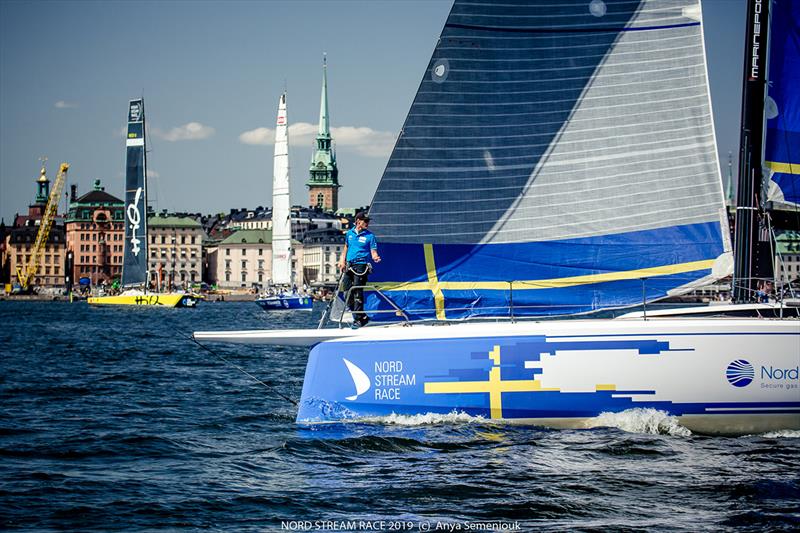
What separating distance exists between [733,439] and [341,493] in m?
4.45

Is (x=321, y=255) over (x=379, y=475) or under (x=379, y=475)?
over

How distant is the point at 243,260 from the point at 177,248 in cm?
1096

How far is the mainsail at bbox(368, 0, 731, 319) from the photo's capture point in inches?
465

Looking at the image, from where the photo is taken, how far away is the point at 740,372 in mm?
10469

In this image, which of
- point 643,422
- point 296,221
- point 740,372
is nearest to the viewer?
point 740,372

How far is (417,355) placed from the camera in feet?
35.8

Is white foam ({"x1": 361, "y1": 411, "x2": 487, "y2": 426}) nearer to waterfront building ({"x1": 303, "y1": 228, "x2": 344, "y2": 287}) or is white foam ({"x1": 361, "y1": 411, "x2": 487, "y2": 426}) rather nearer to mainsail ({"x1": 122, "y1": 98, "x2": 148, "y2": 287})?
mainsail ({"x1": 122, "y1": 98, "x2": 148, "y2": 287})

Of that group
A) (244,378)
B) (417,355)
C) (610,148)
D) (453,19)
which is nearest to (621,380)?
(417,355)

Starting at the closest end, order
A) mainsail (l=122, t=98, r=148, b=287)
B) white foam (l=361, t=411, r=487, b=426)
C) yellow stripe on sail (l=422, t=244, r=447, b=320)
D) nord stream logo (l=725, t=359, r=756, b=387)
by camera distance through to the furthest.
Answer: nord stream logo (l=725, t=359, r=756, b=387) → white foam (l=361, t=411, r=487, b=426) → yellow stripe on sail (l=422, t=244, r=447, b=320) → mainsail (l=122, t=98, r=148, b=287)

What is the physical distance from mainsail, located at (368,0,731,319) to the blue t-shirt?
145 mm

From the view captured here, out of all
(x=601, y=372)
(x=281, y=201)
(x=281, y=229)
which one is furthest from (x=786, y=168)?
(x=281, y=229)

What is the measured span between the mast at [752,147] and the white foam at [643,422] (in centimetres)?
223

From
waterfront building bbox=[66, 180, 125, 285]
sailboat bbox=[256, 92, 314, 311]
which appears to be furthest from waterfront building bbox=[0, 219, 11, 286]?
sailboat bbox=[256, 92, 314, 311]

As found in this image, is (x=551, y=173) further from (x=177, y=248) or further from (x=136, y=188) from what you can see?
(x=177, y=248)
